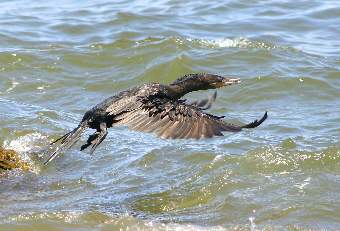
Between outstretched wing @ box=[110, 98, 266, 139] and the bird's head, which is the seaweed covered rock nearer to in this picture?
outstretched wing @ box=[110, 98, 266, 139]

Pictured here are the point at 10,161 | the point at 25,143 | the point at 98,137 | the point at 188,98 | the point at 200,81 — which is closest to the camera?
the point at 98,137

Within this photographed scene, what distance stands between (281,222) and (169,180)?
1.70m

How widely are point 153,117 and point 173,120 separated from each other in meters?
0.21

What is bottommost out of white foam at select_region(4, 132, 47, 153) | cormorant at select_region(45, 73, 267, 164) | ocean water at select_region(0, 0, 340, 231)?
white foam at select_region(4, 132, 47, 153)

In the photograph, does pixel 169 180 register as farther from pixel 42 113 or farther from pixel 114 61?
pixel 114 61

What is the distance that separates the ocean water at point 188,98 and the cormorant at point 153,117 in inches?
26.7

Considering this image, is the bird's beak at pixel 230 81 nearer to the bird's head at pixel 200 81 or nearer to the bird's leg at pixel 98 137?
the bird's head at pixel 200 81

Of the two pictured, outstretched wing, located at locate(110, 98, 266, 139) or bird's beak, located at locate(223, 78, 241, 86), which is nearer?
outstretched wing, located at locate(110, 98, 266, 139)

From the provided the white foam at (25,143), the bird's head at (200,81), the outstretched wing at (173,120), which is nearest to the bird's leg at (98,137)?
the outstretched wing at (173,120)

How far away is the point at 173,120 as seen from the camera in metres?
7.31

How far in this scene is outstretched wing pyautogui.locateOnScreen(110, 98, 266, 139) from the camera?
7059mm

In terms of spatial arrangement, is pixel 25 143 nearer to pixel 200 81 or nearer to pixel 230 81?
pixel 200 81

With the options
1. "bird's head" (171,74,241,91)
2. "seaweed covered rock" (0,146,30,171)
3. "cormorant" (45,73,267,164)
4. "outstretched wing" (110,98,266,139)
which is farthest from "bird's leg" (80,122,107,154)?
"bird's head" (171,74,241,91)

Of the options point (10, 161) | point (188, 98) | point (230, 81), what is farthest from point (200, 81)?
point (188, 98)
